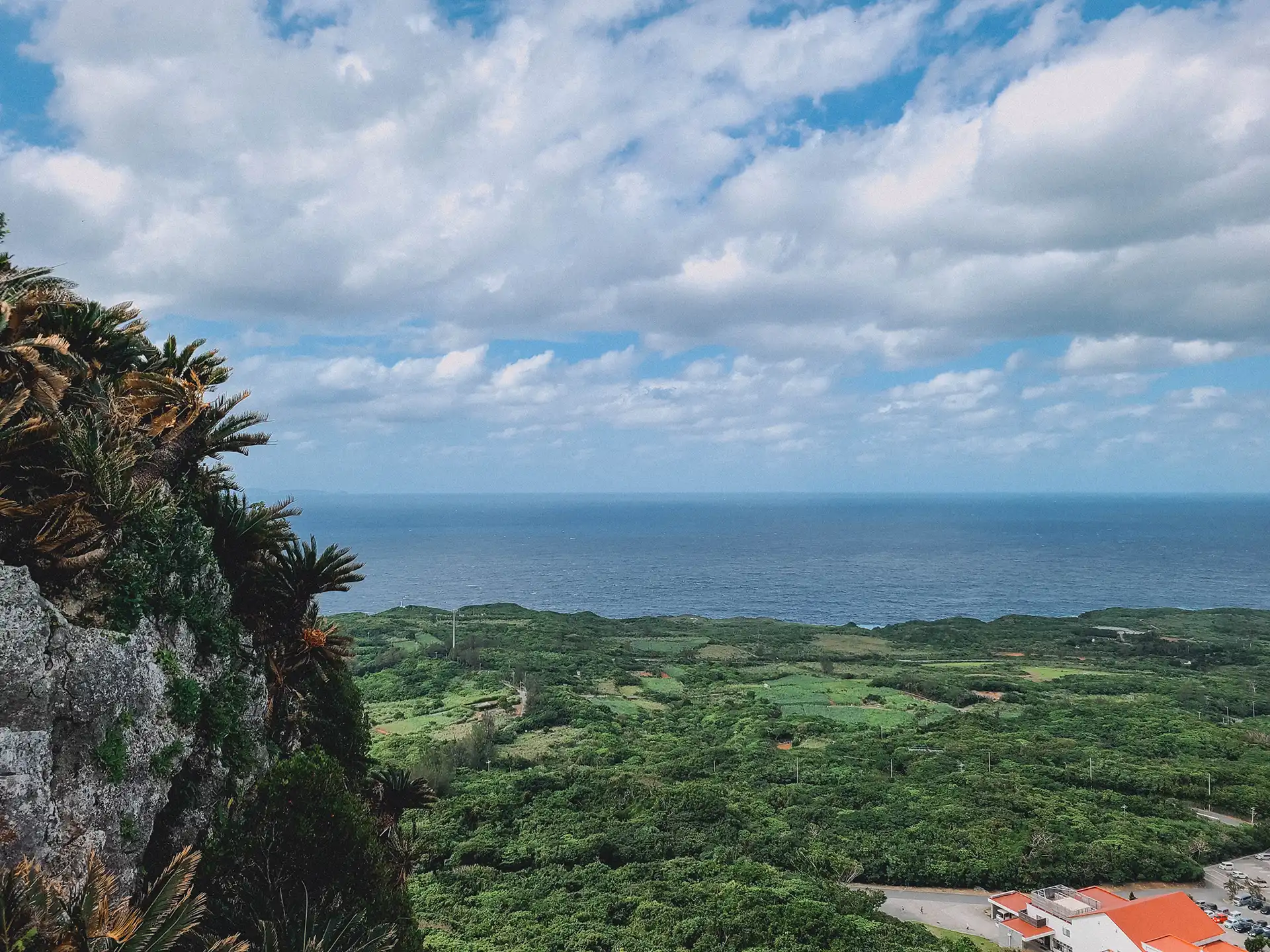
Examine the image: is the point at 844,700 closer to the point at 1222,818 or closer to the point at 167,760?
the point at 1222,818

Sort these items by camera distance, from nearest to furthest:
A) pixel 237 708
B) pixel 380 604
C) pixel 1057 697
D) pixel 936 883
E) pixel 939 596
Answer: pixel 237 708 < pixel 936 883 < pixel 1057 697 < pixel 380 604 < pixel 939 596

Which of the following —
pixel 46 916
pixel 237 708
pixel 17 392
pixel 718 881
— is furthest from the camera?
pixel 718 881

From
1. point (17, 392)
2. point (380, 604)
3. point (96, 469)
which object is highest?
point (17, 392)

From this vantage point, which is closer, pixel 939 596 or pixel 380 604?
pixel 380 604

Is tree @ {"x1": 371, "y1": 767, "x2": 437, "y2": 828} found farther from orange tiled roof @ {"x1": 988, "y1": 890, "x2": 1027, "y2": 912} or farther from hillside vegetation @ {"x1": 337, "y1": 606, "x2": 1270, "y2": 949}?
orange tiled roof @ {"x1": 988, "y1": 890, "x2": 1027, "y2": 912}

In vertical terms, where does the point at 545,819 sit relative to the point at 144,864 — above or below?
below

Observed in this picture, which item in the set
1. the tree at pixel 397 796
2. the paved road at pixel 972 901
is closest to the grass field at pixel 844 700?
the paved road at pixel 972 901

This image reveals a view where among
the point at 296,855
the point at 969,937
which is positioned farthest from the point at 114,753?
the point at 969,937

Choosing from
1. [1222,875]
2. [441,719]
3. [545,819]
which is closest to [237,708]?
[545,819]

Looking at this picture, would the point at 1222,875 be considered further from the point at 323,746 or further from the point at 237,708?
the point at 237,708
